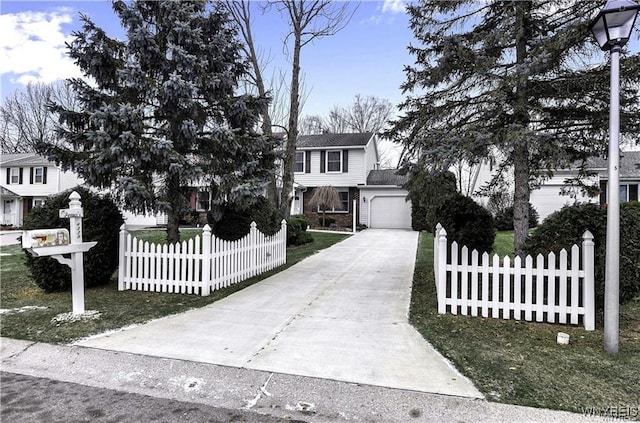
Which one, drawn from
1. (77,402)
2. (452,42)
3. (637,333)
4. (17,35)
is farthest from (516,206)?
(17,35)

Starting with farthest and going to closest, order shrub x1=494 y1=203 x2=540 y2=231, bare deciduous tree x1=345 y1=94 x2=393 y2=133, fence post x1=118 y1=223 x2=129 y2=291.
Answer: bare deciduous tree x1=345 y1=94 x2=393 y2=133, shrub x1=494 y1=203 x2=540 y2=231, fence post x1=118 y1=223 x2=129 y2=291

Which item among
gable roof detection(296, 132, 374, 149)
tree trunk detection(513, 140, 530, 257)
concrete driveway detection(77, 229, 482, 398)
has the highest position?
gable roof detection(296, 132, 374, 149)

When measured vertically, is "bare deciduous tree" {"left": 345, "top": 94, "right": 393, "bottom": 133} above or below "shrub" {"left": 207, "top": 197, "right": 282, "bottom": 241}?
above

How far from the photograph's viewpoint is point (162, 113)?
769cm

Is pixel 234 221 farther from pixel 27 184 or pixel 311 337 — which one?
pixel 27 184

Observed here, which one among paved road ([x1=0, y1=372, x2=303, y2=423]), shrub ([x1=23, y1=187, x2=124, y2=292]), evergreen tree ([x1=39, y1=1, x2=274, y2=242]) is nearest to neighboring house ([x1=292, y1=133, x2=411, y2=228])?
evergreen tree ([x1=39, y1=1, x2=274, y2=242])

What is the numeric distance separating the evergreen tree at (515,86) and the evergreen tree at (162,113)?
3.54 meters

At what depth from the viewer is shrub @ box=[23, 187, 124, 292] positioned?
255 inches

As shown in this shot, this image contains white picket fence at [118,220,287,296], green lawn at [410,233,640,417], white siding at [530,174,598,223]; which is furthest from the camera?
white siding at [530,174,598,223]

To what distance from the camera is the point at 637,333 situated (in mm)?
4754

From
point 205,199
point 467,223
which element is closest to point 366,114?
point 467,223

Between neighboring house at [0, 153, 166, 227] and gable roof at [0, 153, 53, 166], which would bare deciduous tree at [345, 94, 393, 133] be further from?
gable roof at [0, 153, 53, 166]

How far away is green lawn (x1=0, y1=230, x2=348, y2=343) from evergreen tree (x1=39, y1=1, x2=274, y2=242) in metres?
1.69

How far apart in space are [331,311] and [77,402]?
11.1 feet
